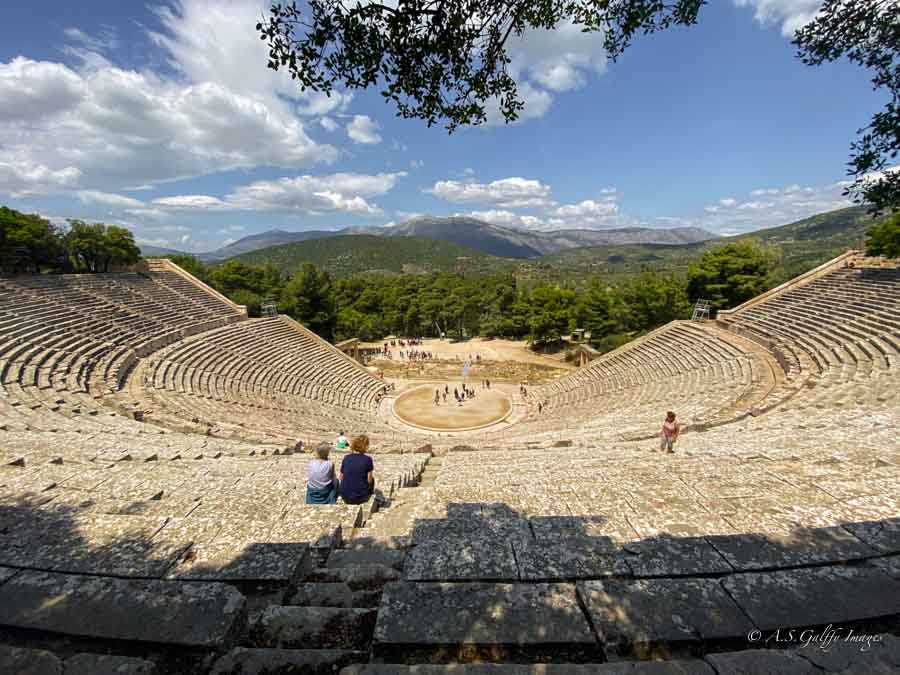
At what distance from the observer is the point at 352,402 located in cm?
2298

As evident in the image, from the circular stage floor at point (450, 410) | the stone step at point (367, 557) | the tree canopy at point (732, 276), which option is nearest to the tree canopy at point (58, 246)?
the circular stage floor at point (450, 410)

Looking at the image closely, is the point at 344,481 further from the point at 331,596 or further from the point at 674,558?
the point at 674,558

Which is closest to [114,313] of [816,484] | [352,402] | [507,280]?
[352,402]

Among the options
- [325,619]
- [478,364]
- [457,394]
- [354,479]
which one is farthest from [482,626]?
[478,364]

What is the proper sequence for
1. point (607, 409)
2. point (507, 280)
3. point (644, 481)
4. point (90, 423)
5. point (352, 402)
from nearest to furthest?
1. point (644, 481)
2. point (90, 423)
3. point (607, 409)
4. point (352, 402)
5. point (507, 280)

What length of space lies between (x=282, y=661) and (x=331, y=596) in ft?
2.90

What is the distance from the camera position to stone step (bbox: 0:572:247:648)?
1.95 m

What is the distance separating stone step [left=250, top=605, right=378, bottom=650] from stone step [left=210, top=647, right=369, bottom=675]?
0.18 metres

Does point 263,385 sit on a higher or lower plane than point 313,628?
Answer: lower

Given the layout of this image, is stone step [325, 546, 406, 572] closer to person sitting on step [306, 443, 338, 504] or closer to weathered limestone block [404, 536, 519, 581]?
weathered limestone block [404, 536, 519, 581]

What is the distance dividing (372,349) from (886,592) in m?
39.8

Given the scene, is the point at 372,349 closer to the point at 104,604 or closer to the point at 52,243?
the point at 52,243

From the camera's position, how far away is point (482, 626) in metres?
2.02

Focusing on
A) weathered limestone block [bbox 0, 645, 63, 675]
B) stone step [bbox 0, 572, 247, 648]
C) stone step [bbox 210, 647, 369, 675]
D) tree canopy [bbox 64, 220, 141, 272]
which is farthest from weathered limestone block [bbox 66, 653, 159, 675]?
tree canopy [bbox 64, 220, 141, 272]
